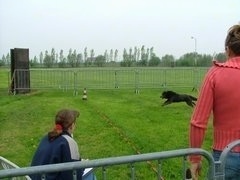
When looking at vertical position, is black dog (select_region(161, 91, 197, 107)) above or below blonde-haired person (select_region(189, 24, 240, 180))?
below

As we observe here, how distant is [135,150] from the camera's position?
9000 mm

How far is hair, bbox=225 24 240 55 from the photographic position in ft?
11.7

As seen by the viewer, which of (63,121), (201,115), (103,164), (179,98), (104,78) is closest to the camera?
(103,164)

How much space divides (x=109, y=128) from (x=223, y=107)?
837cm

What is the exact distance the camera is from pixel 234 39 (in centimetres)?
357

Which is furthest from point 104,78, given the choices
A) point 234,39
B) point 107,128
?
point 234,39

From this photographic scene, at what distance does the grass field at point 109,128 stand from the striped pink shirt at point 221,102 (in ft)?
9.01

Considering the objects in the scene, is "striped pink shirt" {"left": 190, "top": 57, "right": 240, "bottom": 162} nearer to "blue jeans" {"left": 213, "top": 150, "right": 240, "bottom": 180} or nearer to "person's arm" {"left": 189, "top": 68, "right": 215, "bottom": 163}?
"person's arm" {"left": 189, "top": 68, "right": 215, "bottom": 163}

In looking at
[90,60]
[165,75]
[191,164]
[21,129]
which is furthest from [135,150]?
[90,60]

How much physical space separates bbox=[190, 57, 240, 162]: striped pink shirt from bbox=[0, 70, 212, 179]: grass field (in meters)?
2.75

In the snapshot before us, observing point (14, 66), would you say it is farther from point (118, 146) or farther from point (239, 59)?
point (239, 59)

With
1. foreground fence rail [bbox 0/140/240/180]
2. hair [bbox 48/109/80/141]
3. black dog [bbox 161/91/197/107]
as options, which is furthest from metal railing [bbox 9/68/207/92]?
foreground fence rail [bbox 0/140/240/180]

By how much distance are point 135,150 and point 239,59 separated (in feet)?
18.4

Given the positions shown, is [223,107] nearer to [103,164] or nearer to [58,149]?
[103,164]
